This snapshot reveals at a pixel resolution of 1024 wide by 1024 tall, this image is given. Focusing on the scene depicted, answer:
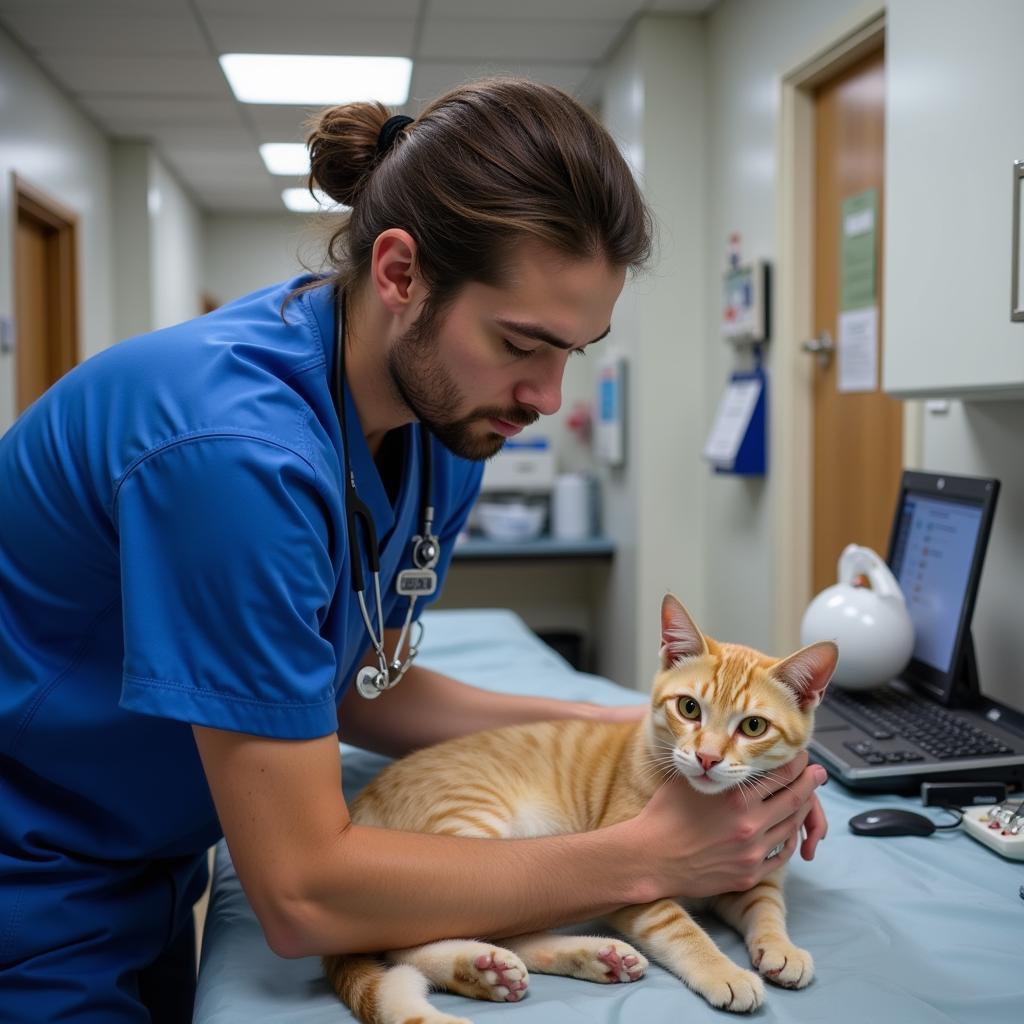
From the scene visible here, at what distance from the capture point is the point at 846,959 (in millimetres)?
907

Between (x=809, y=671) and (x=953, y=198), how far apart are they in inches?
30.7

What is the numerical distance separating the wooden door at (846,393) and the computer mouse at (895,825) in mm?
1468

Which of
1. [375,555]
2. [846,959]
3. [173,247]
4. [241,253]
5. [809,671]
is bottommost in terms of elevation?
[846,959]

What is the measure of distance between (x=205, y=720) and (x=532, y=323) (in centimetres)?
47

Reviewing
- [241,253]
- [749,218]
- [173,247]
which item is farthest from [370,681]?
[241,253]

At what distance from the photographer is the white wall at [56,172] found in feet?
12.4

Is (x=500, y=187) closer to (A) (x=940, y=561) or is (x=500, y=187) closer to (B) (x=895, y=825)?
(B) (x=895, y=825)

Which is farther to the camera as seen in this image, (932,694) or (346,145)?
(932,694)

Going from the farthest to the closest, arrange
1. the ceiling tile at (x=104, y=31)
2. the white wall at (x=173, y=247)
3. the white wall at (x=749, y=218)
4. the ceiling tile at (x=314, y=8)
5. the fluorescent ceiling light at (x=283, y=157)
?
the white wall at (x=173, y=247)
the fluorescent ceiling light at (x=283, y=157)
the ceiling tile at (x=104, y=31)
the ceiling tile at (x=314, y=8)
the white wall at (x=749, y=218)

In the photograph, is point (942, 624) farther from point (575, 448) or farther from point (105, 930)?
point (575, 448)

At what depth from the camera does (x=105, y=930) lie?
3.42ft

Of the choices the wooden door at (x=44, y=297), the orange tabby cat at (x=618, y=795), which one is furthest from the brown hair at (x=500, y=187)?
the wooden door at (x=44, y=297)

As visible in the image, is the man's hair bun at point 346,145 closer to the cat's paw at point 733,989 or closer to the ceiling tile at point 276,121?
the cat's paw at point 733,989

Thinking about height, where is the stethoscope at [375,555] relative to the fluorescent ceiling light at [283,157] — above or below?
below
